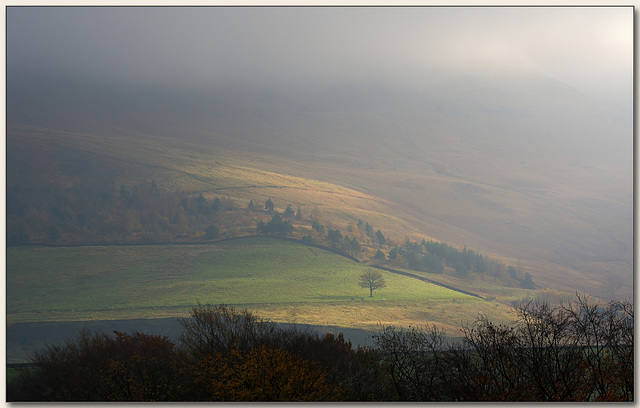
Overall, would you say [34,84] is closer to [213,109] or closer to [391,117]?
[213,109]

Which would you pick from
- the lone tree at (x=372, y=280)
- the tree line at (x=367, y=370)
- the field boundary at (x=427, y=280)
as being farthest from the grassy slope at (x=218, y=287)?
the tree line at (x=367, y=370)

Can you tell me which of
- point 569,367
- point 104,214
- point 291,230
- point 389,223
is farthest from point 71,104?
point 569,367

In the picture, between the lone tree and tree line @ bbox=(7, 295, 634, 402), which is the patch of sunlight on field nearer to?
the lone tree

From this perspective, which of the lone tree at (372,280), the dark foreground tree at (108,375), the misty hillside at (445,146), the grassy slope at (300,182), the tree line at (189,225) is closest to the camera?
the dark foreground tree at (108,375)

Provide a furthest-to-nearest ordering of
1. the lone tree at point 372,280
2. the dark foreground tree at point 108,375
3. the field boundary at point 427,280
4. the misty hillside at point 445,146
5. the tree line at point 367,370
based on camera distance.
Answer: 1. the lone tree at point 372,280
2. the field boundary at point 427,280
3. the misty hillside at point 445,146
4. the dark foreground tree at point 108,375
5. the tree line at point 367,370

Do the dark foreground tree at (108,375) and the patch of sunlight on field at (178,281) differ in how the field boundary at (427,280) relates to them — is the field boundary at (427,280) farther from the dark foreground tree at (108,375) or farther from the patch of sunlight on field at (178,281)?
the dark foreground tree at (108,375)

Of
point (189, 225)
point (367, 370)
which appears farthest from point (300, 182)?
point (367, 370)
